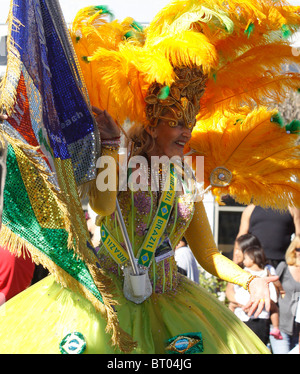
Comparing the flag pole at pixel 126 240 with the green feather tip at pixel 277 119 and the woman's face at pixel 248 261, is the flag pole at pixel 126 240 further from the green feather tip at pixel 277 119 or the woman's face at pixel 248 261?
the woman's face at pixel 248 261

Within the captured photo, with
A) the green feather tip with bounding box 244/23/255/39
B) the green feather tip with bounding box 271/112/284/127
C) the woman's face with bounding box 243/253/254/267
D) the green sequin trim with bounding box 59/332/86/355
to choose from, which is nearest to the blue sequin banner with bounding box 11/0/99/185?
the green sequin trim with bounding box 59/332/86/355

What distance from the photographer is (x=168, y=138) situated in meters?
3.06


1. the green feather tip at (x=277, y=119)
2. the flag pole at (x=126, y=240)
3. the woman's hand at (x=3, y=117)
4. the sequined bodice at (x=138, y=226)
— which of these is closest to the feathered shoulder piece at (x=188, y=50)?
the green feather tip at (x=277, y=119)

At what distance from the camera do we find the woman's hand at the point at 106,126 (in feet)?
8.79

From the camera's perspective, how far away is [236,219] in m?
8.85

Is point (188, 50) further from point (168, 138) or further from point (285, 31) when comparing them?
point (285, 31)

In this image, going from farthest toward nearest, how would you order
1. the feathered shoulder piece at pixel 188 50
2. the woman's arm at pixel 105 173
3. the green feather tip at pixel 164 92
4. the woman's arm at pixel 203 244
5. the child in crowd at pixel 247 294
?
the child in crowd at pixel 247 294, the woman's arm at pixel 203 244, the green feather tip at pixel 164 92, the feathered shoulder piece at pixel 188 50, the woman's arm at pixel 105 173

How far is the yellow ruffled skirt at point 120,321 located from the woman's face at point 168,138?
76 centimetres

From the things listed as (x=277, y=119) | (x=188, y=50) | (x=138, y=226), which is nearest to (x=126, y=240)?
(x=138, y=226)

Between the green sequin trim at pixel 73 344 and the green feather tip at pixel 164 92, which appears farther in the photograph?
the green feather tip at pixel 164 92

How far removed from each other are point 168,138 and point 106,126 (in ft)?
1.57

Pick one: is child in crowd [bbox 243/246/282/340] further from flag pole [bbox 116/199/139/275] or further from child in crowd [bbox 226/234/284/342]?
flag pole [bbox 116/199/139/275]

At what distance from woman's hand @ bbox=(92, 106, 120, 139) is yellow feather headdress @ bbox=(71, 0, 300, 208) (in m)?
0.21

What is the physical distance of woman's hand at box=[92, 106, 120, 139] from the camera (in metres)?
2.68
